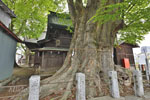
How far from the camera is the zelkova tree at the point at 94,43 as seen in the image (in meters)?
3.22

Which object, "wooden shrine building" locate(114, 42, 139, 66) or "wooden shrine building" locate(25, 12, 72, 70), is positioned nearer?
"wooden shrine building" locate(25, 12, 72, 70)

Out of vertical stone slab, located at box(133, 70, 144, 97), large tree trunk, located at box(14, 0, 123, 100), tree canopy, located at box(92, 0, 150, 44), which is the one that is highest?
tree canopy, located at box(92, 0, 150, 44)

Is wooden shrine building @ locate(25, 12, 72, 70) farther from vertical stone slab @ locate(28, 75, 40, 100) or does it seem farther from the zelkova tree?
vertical stone slab @ locate(28, 75, 40, 100)

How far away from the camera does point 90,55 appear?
3736 mm

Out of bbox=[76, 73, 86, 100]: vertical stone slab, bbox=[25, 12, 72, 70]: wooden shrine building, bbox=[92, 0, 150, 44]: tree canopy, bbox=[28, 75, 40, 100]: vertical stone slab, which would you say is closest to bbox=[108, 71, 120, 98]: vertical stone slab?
bbox=[76, 73, 86, 100]: vertical stone slab

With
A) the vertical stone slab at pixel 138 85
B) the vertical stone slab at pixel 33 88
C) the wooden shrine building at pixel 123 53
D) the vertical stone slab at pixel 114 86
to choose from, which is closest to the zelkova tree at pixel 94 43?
the vertical stone slab at pixel 114 86

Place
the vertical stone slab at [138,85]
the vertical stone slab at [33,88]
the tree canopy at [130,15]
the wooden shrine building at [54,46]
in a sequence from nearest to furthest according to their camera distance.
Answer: the vertical stone slab at [33,88]
the tree canopy at [130,15]
the vertical stone slab at [138,85]
the wooden shrine building at [54,46]

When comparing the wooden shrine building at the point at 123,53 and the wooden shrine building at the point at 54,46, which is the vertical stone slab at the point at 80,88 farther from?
the wooden shrine building at the point at 123,53

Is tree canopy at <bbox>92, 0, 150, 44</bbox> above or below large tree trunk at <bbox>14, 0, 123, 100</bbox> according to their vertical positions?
above

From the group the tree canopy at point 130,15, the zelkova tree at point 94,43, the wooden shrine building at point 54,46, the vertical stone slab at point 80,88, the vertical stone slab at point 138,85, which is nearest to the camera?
the vertical stone slab at point 80,88

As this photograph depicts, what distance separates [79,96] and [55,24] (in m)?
9.50

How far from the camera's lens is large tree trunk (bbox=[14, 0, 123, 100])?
3.22 metres

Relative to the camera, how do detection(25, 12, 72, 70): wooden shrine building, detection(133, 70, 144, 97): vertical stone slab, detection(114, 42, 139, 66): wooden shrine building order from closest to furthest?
detection(133, 70, 144, 97): vertical stone slab < detection(25, 12, 72, 70): wooden shrine building < detection(114, 42, 139, 66): wooden shrine building

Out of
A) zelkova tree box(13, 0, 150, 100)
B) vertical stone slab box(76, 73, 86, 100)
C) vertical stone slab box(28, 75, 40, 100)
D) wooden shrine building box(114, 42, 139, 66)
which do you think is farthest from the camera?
wooden shrine building box(114, 42, 139, 66)
